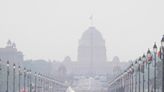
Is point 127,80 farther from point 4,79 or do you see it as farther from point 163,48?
point 163,48

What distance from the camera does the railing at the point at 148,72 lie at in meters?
69.5

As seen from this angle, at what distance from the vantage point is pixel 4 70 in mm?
118875

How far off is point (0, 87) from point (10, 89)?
1878 cm

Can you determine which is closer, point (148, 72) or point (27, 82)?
point (148, 72)

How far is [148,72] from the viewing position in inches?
2906

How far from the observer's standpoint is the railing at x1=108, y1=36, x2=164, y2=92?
69.5 meters

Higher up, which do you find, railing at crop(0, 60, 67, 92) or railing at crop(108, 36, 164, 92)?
railing at crop(0, 60, 67, 92)

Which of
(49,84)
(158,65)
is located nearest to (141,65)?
(158,65)

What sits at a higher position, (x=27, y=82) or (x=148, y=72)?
(x=27, y=82)

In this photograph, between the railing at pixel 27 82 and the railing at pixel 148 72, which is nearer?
the railing at pixel 148 72

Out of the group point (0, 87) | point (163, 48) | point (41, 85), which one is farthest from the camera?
point (41, 85)

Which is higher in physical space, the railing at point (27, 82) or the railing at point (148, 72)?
the railing at point (27, 82)

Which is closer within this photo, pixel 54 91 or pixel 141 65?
pixel 141 65

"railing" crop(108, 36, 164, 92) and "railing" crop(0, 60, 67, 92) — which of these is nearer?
"railing" crop(108, 36, 164, 92)
